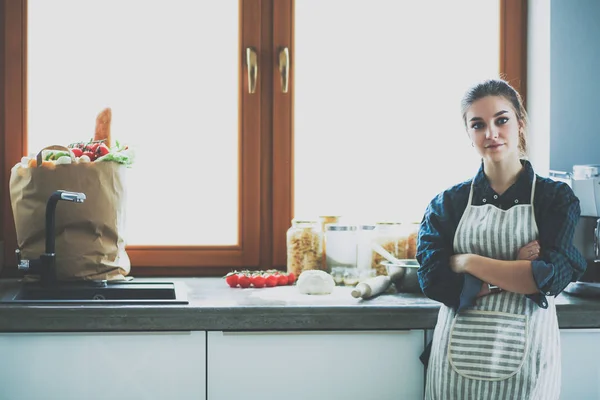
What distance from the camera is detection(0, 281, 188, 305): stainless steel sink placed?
1951mm

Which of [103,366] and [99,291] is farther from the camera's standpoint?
[99,291]

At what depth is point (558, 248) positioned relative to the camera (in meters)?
1.54

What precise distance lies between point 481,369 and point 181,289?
2.80 ft

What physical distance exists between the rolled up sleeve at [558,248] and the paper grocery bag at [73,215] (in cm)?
118

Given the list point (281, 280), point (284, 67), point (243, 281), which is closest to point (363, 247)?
point (281, 280)

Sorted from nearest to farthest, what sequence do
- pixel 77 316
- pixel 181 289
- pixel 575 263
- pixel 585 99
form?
1. pixel 575 263
2. pixel 77 316
3. pixel 181 289
4. pixel 585 99

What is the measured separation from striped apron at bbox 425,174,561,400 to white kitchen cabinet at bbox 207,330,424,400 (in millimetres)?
112

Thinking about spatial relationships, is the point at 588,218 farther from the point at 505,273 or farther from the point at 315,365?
the point at 315,365

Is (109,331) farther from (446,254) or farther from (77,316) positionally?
(446,254)

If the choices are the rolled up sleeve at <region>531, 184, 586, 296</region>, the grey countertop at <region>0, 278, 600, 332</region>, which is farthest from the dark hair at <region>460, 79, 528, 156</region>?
the grey countertop at <region>0, 278, 600, 332</region>

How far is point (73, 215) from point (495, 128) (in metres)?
1.18

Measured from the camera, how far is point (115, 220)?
2.05m

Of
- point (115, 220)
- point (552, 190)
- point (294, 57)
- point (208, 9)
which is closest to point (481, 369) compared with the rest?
point (552, 190)

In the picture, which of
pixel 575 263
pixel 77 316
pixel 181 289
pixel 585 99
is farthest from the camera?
pixel 585 99
